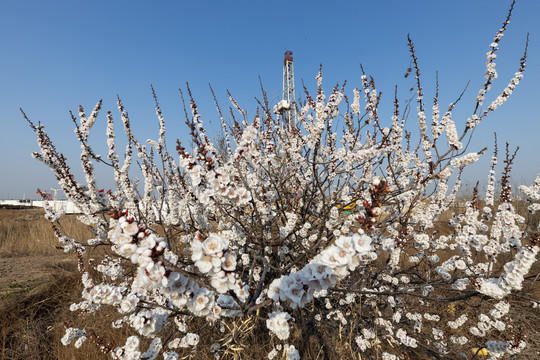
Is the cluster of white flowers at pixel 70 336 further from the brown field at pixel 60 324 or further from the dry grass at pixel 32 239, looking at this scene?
the dry grass at pixel 32 239

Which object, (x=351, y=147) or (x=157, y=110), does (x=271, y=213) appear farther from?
(x=157, y=110)

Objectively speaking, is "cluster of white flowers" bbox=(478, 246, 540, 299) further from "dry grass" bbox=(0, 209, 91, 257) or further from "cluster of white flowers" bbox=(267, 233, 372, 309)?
"dry grass" bbox=(0, 209, 91, 257)

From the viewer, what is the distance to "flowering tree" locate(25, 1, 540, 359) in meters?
1.48

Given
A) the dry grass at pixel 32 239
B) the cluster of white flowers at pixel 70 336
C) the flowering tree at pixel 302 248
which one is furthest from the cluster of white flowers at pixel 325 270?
the dry grass at pixel 32 239

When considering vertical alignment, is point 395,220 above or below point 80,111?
below

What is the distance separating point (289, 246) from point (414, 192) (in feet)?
6.10

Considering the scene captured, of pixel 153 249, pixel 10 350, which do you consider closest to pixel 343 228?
pixel 153 249

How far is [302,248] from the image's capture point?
11.5 feet

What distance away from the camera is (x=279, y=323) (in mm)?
1689

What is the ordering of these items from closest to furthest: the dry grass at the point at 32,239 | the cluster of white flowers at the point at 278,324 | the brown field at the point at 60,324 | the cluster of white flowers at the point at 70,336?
the cluster of white flowers at the point at 278,324
the cluster of white flowers at the point at 70,336
the brown field at the point at 60,324
the dry grass at the point at 32,239

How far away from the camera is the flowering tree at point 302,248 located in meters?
1.48

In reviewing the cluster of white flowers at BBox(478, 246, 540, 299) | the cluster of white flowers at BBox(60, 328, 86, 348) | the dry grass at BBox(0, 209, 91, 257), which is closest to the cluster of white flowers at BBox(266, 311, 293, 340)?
the cluster of white flowers at BBox(478, 246, 540, 299)

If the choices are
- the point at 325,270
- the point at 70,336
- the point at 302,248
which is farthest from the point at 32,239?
the point at 325,270

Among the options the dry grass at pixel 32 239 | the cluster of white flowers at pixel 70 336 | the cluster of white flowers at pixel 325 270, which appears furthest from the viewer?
the dry grass at pixel 32 239
